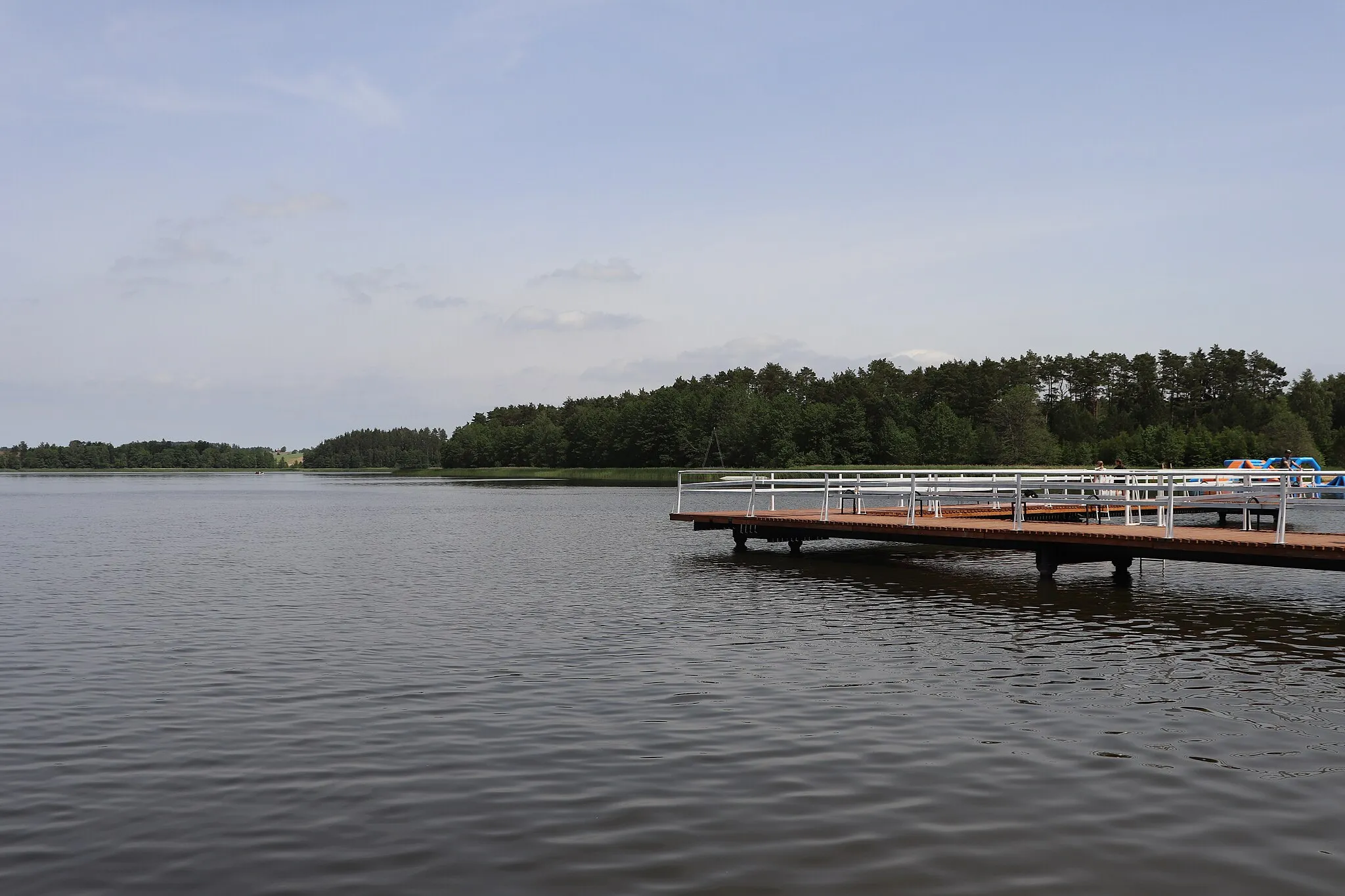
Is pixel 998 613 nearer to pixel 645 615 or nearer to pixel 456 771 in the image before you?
pixel 645 615

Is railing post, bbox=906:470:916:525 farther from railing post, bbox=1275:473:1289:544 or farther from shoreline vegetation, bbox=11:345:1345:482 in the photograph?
shoreline vegetation, bbox=11:345:1345:482

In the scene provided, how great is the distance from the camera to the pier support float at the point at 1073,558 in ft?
86.0

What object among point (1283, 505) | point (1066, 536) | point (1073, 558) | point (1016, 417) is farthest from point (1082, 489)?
point (1016, 417)

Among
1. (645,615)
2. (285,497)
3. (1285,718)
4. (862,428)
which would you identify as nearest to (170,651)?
Answer: (645,615)

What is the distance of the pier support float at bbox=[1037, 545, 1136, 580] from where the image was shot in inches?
1032

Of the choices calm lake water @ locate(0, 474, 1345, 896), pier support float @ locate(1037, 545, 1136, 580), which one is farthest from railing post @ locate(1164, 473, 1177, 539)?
pier support float @ locate(1037, 545, 1136, 580)

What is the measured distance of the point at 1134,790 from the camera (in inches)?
397

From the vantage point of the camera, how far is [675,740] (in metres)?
12.0

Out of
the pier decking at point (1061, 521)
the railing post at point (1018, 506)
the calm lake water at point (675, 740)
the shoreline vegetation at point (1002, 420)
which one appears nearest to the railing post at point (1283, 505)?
the pier decking at point (1061, 521)

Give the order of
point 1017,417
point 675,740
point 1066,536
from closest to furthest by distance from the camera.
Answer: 1. point 675,740
2. point 1066,536
3. point 1017,417

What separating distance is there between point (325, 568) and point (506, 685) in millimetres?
18829

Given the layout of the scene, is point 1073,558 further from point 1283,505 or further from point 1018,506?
point 1283,505

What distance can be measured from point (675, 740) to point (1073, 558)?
18.1m

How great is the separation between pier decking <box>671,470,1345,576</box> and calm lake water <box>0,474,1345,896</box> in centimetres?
131
